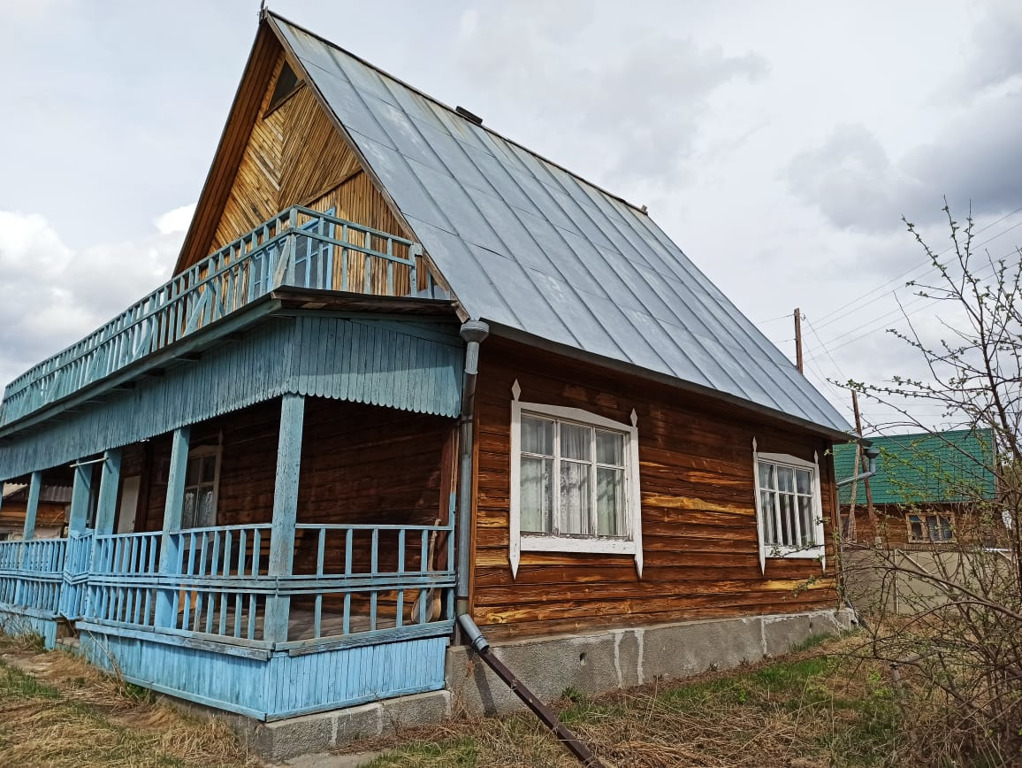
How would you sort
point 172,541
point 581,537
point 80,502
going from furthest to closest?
point 80,502
point 581,537
point 172,541

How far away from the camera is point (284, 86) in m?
11.5

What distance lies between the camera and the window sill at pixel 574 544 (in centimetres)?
788

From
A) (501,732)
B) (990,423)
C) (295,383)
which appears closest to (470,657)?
(501,732)

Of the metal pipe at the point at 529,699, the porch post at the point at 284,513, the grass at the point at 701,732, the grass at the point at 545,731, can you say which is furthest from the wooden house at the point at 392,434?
the grass at the point at 701,732

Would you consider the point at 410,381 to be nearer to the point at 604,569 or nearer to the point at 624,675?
the point at 604,569

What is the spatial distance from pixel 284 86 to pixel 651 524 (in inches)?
318

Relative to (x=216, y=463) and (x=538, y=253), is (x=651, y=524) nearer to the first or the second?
(x=538, y=253)

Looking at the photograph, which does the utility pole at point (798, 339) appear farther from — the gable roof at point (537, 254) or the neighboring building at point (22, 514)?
the neighboring building at point (22, 514)

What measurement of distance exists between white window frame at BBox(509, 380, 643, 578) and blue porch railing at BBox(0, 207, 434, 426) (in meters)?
1.72

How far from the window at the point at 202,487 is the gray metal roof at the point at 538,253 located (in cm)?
523

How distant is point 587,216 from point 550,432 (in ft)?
20.3

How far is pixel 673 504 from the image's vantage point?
9.76 meters

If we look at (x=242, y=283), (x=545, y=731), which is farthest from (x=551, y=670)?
(x=242, y=283)

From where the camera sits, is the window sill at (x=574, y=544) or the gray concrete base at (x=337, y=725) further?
the window sill at (x=574, y=544)
